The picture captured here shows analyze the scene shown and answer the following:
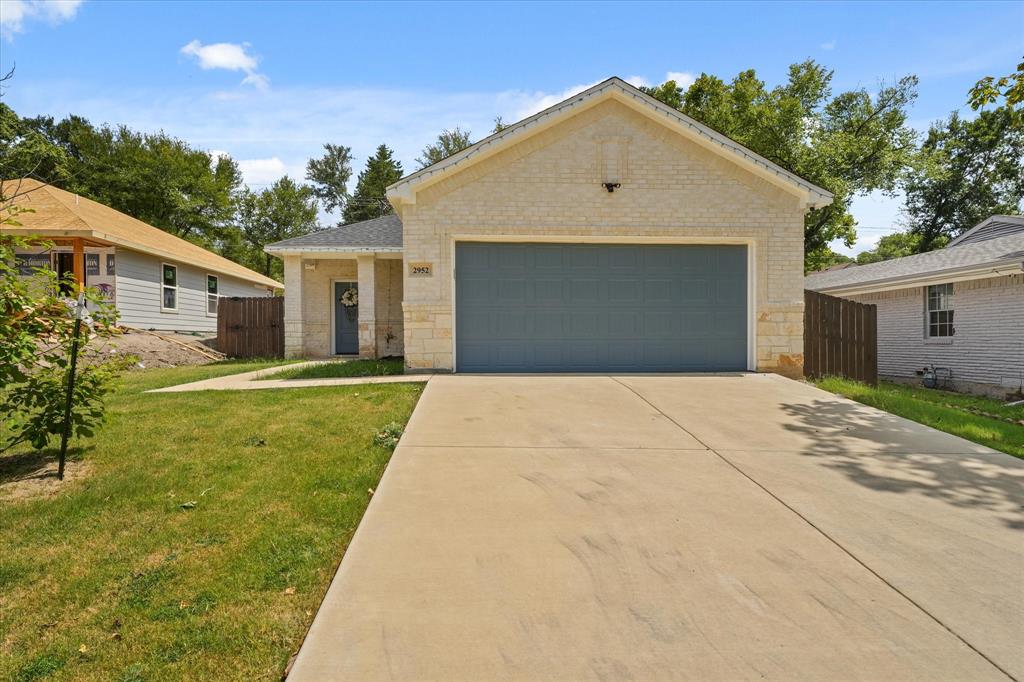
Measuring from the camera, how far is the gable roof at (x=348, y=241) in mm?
14242

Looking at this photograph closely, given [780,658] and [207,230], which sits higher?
[207,230]

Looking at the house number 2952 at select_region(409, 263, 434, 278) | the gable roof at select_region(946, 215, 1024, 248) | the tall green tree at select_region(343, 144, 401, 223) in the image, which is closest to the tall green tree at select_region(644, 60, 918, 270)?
the gable roof at select_region(946, 215, 1024, 248)

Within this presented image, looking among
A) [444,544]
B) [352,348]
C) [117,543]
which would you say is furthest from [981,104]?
[352,348]

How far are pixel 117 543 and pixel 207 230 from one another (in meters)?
39.0

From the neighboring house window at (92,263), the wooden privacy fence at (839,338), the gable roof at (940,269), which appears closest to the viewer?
the wooden privacy fence at (839,338)

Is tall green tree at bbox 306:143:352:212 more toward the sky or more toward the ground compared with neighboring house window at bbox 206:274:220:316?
more toward the sky

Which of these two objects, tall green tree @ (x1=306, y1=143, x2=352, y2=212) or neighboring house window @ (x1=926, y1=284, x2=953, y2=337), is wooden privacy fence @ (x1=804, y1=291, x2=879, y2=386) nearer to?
neighboring house window @ (x1=926, y1=284, x2=953, y2=337)

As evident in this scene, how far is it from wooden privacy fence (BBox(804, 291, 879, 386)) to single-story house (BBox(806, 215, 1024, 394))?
4.19 metres

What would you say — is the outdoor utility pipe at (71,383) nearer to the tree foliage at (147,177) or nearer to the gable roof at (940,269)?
the gable roof at (940,269)

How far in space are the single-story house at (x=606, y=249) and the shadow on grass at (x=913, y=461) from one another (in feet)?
11.5

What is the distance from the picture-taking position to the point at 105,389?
194 inches

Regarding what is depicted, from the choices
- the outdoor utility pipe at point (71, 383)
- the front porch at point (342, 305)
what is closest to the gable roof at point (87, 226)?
the front porch at point (342, 305)

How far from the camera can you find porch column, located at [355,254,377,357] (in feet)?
47.4

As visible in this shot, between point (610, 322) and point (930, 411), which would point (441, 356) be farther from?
point (930, 411)
